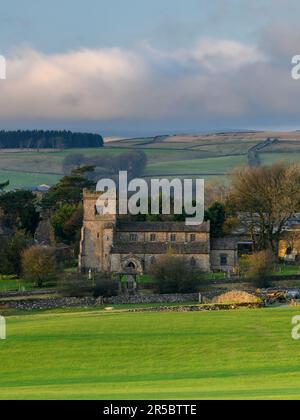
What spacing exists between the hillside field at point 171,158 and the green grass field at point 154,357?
107141 millimetres

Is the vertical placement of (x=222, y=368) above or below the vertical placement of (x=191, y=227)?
below

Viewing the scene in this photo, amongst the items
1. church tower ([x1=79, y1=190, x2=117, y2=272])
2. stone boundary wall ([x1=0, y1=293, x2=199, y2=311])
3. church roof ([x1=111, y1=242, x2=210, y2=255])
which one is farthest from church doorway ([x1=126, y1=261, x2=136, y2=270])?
stone boundary wall ([x1=0, y1=293, x2=199, y2=311])

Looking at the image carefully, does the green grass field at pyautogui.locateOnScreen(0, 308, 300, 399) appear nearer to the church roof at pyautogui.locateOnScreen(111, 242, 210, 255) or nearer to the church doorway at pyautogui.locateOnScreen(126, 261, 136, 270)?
the church doorway at pyautogui.locateOnScreen(126, 261, 136, 270)

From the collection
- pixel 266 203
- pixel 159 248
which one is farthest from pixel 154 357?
pixel 266 203

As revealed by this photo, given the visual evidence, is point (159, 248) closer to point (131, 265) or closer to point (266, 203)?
point (131, 265)

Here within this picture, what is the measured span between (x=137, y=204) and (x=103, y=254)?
855cm

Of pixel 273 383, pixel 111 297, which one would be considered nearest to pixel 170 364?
pixel 273 383

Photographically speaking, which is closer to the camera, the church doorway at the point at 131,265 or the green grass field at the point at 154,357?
the green grass field at the point at 154,357

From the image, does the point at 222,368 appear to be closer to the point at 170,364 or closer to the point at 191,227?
the point at 170,364

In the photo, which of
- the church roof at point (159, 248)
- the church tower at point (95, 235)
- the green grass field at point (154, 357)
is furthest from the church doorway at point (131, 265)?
the green grass field at point (154, 357)

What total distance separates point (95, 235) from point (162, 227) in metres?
4.30

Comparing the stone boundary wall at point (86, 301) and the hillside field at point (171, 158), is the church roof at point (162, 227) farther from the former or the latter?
the hillside field at point (171, 158)

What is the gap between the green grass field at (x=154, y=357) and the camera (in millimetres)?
27312
